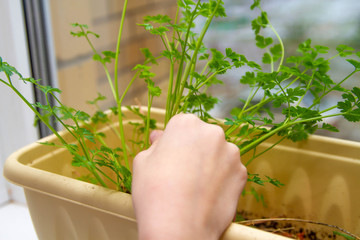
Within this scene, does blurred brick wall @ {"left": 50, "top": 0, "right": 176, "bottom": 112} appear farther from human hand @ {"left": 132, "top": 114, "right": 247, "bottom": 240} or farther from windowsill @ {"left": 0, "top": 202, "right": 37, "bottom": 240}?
human hand @ {"left": 132, "top": 114, "right": 247, "bottom": 240}

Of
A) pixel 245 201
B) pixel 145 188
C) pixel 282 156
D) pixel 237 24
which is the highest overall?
pixel 237 24

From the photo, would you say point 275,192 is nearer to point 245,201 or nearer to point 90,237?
point 245,201

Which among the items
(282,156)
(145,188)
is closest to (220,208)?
(145,188)

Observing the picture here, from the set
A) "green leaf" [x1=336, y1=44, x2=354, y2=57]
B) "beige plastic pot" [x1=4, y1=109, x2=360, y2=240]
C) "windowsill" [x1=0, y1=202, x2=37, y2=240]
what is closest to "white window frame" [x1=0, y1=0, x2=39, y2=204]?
"windowsill" [x1=0, y1=202, x2=37, y2=240]

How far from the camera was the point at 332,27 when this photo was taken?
81 centimetres

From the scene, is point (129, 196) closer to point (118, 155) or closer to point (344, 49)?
point (118, 155)

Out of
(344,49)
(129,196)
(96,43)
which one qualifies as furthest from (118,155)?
(96,43)

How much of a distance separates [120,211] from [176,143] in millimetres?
123

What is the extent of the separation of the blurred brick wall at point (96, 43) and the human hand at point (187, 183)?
0.57 m

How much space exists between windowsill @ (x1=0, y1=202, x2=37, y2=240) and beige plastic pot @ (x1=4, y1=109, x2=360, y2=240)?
328mm

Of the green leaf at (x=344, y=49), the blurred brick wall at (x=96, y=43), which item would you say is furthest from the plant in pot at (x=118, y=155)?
the blurred brick wall at (x=96, y=43)

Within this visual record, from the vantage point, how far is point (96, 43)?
3.38 feet

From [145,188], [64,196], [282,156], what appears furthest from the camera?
[282,156]

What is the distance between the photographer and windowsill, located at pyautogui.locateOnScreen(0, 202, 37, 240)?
95 centimetres
